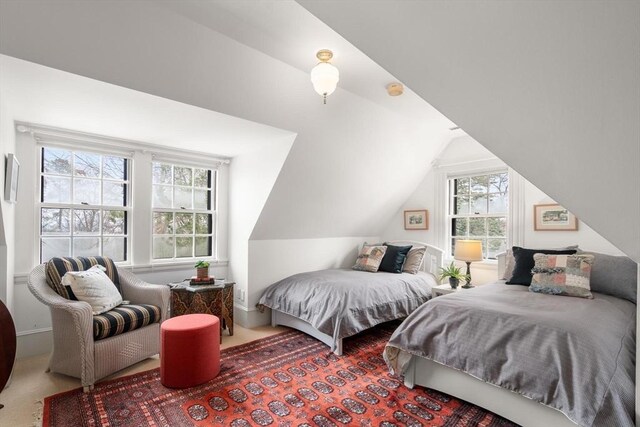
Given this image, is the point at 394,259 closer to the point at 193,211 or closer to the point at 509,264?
the point at 509,264

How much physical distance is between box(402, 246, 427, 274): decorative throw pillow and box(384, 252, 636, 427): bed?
1.62 m

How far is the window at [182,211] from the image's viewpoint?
3742mm

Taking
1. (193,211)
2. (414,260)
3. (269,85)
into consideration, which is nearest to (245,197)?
(193,211)

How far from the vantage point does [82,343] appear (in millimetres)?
2303

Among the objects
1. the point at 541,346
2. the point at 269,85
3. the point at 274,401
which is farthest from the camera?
the point at 269,85

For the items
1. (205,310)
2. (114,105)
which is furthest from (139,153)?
(205,310)

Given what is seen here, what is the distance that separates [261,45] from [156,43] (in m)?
0.67

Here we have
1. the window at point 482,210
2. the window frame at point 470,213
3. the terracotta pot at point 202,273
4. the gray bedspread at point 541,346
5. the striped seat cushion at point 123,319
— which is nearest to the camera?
the gray bedspread at point 541,346

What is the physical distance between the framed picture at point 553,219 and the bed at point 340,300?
1.36 meters

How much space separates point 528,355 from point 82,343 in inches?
112

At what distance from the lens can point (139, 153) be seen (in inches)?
138

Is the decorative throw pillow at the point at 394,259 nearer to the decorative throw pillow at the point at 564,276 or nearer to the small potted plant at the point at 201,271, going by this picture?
the decorative throw pillow at the point at 564,276

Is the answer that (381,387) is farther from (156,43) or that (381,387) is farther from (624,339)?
(156,43)

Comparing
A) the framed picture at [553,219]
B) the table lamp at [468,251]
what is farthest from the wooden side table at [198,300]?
the framed picture at [553,219]
